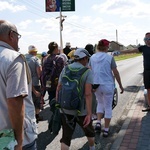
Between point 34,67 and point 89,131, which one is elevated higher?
point 34,67

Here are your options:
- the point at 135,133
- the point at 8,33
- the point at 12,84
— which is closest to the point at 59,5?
the point at 135,133

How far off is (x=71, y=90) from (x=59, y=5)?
93.8ft

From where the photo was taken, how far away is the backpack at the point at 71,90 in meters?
3.39

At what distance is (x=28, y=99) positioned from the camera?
242 centimetres

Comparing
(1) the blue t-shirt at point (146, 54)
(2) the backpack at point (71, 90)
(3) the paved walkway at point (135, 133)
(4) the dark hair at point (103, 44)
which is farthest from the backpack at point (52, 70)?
(2) the backpack at point (71, 90)

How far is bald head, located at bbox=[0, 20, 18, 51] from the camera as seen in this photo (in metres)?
2.14

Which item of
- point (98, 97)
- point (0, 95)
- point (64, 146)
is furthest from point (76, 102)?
point (98, 97)

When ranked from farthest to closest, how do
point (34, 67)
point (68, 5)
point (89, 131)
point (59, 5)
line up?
point (59, 5) → point (68, 5) → point (34, 67) → point (89, 131)

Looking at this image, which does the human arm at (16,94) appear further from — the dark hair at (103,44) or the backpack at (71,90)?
the dark hair at (103,44)

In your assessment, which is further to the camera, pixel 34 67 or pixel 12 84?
pixel 34 67

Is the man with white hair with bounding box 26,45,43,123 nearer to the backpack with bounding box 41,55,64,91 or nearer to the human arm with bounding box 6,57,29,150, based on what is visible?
the backpack with bounding box 41,55,64,91

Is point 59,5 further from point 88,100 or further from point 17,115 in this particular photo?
point 17,115

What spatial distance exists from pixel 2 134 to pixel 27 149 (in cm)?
52

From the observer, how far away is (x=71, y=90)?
11.1 feet
